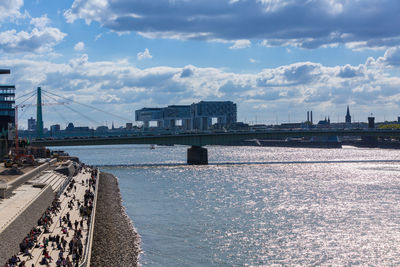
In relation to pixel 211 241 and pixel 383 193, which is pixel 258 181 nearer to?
pixel 383 193

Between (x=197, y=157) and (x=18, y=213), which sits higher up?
(x=197, y=157)

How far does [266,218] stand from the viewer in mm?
58312

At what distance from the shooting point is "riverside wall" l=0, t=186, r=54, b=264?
36.1 m

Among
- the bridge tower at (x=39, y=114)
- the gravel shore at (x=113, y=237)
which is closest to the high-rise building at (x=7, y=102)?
the bridge tower at (x=39, y=114)

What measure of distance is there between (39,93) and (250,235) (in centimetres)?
14462

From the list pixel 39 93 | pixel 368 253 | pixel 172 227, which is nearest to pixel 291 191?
pixel 172 227

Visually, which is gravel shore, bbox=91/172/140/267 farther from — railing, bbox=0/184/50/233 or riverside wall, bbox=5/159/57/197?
riverside wall, bbox=5/159/57/197

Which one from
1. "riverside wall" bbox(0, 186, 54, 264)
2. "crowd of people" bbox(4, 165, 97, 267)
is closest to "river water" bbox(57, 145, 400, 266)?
"crowd of people" bbox(4, 165, 97, 267)

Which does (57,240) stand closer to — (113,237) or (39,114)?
(113,237)

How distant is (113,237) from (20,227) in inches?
368

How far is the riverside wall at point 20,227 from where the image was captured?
118 feet

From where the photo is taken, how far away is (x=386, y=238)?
4734 cm

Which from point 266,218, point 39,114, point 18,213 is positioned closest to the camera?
point 18,213

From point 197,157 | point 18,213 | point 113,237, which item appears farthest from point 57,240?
point 197,157
